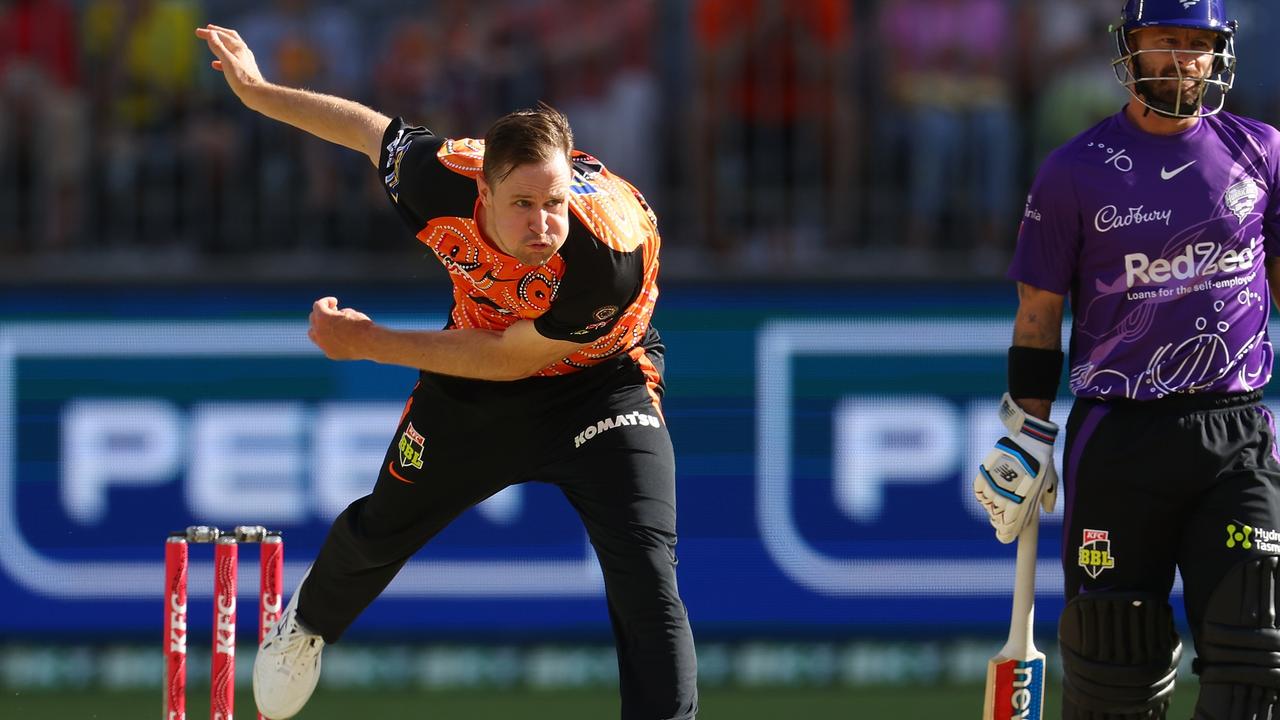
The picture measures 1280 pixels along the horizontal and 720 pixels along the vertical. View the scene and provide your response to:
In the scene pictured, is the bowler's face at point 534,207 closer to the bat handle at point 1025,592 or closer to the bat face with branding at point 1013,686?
the bat handle at point 1025,592

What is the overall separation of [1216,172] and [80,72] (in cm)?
502

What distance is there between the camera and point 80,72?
7766 millimetres

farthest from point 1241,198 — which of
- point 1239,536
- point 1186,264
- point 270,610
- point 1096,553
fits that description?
point 270,610

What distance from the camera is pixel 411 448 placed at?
4.95 meters

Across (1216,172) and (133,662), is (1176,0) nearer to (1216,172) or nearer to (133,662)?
(1216,172)

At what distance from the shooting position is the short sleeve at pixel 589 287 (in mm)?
4484

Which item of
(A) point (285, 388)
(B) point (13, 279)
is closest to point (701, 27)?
(A) point (285, 388)

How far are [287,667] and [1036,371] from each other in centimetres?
222

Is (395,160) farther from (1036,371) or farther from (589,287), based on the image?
(1036,371)

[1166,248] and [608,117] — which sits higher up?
[608,117]

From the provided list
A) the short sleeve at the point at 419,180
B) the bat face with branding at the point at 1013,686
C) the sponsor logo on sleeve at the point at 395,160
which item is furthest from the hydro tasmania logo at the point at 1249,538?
the sponsor logo on sleeve at the point at 395,160

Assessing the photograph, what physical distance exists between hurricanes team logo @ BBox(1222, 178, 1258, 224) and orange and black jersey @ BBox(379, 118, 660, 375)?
1413mm

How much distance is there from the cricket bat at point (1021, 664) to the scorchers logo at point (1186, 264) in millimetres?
665

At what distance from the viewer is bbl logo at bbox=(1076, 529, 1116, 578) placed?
4.57m
